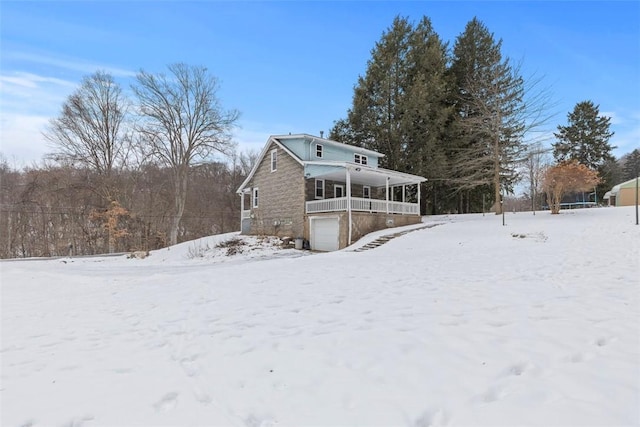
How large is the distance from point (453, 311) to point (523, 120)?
69.6 feet

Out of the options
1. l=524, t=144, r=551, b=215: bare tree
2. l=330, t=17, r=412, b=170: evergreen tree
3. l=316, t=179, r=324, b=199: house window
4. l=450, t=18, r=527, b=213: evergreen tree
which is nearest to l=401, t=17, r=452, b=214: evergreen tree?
l=330, t=17, r=412, b=170: evergreen tree

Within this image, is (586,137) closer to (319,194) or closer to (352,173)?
(352,173)

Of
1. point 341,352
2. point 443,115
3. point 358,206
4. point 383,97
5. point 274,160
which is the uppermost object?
point 383,97

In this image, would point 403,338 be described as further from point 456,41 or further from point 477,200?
point 456,41

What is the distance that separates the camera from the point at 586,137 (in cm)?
3475

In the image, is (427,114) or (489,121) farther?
(427,114)

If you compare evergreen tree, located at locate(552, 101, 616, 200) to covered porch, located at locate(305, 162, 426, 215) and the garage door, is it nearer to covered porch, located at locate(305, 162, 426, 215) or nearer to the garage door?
covered porch, located at locate(305, 162, 426, 215)

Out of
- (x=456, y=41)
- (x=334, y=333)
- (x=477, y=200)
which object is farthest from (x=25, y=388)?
(x=456, y=41)

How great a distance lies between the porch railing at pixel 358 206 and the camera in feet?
54.1

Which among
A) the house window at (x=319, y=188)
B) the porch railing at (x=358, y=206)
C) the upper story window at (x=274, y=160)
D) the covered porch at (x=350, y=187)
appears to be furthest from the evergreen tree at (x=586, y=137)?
the upper story window at (x=274, y=160)

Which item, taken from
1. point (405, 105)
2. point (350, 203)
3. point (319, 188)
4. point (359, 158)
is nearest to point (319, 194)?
point (319, 188)

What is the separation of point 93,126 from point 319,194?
18.8 m

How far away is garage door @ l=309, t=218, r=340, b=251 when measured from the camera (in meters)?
16.6

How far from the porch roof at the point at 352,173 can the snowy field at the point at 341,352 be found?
1047 cm
